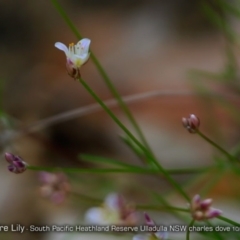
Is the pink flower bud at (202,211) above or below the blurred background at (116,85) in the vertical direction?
below

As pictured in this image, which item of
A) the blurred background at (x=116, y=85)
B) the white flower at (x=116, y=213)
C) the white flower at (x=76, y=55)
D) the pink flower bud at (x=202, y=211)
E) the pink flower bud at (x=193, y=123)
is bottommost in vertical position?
the pink flower bud at (x=202, y=211)

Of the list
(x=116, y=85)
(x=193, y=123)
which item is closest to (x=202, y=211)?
(x=193, y=123)

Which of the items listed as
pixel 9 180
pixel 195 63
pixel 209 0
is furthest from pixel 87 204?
pixel 195 63

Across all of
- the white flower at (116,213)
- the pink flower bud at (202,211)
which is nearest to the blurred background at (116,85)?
the white flower at (116,213)

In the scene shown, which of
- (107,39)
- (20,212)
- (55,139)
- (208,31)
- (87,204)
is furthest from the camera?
(107,39)

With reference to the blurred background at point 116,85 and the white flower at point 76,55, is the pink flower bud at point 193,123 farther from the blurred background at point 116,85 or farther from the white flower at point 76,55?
the blurred background at point 116,85

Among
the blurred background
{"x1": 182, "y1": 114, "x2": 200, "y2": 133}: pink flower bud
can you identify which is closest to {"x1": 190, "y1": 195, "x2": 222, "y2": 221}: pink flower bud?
{"x1": 182, "y1": 114, "x2": 200, "y2": 133}: pink flower bud

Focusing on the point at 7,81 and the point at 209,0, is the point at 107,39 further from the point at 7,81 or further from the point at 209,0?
the point at 209,0
